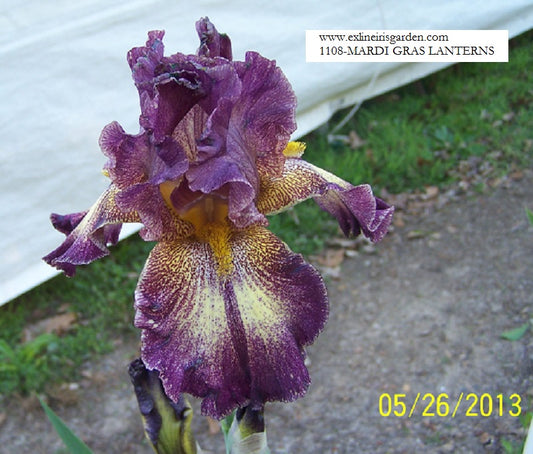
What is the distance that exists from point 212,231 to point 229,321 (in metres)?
0.13

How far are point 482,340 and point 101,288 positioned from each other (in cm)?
147

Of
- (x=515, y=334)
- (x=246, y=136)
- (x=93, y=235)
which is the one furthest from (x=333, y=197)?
(x=515, y=334)

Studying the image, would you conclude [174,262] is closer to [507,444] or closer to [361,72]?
[507,444]

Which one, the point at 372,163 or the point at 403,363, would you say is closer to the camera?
the point at 403,363

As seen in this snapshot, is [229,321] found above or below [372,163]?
above

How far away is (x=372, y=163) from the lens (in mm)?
2896

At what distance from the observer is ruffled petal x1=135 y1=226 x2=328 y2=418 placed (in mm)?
597

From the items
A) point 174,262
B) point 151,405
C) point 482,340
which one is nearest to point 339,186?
point 174,262

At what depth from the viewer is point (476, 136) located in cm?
308
